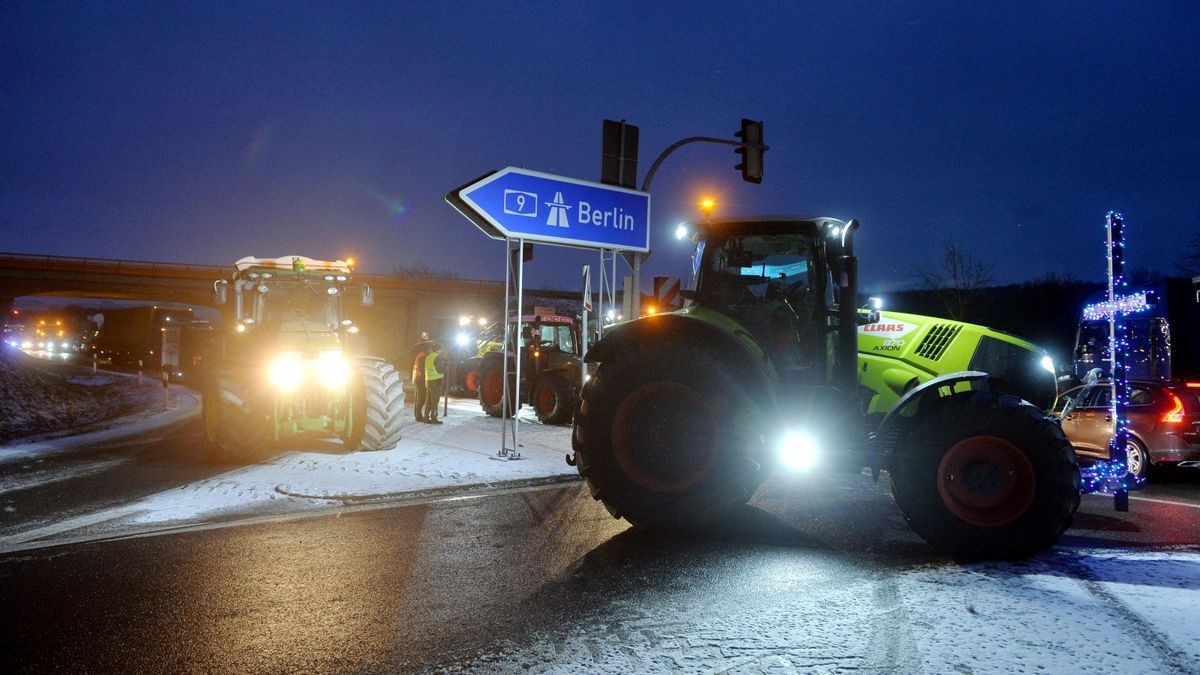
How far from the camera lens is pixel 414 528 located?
249 inches

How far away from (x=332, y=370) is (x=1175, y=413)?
38.9 feet

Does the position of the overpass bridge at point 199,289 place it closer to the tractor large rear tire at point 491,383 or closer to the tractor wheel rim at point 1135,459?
the tractor large rear tire at point 491,383

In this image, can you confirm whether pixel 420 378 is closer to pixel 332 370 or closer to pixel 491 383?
pixel 491 383

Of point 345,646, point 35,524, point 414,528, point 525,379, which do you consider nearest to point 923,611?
point 345,646

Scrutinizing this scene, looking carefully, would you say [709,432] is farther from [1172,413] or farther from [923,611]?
[1172,413]

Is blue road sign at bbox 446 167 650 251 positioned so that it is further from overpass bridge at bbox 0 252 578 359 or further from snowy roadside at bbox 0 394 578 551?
overpass bridge at bbox 0 252 578 359

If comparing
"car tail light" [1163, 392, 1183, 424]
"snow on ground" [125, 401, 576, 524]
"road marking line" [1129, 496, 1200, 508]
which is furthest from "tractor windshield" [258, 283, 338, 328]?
"car tail light" [1163, 392, 1183, 424]

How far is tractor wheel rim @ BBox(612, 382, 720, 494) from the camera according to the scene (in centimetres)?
578

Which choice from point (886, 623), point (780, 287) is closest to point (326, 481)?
point (780, 287)

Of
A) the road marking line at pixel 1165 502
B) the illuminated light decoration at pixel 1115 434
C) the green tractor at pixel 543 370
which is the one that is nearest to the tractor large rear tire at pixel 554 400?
the green tractor at pixel 543 370

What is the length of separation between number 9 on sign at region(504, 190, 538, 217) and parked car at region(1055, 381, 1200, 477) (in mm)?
7568

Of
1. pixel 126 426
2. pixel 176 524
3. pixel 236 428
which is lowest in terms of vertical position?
pixel 126 426

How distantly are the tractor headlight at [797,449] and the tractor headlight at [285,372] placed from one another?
24.4ft

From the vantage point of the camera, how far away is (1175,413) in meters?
9.65
